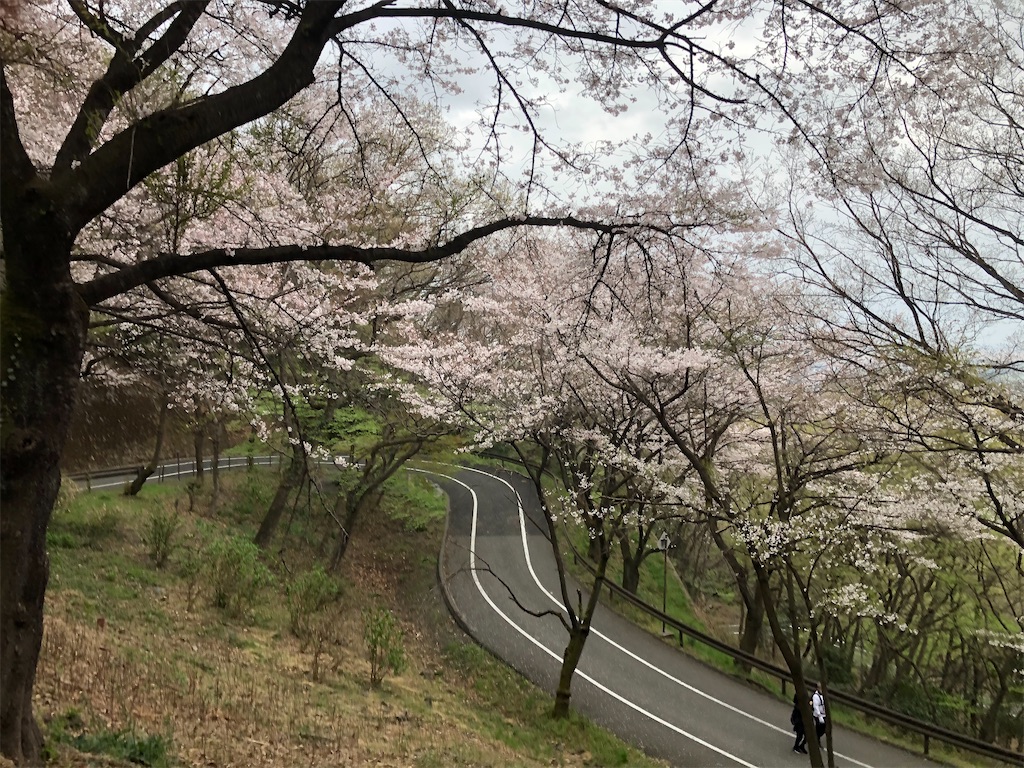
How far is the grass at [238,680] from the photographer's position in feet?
15.0

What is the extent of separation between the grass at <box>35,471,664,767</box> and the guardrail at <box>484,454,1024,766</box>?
10.5ft

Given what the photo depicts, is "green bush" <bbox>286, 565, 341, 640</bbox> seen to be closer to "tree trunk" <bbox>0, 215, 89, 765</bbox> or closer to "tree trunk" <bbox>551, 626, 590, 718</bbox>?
"tree trunk" <bbox>551, 626, 590, 718</bbox>

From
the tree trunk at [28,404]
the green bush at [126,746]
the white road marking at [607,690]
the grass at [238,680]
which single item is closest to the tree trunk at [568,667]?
the grass at [238,680]

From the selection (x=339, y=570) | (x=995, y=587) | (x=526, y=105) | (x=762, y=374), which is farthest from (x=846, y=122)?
(x=995, y=587)

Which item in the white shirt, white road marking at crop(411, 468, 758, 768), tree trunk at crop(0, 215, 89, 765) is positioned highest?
tree trunk at crop(0, 215, 89, 765)

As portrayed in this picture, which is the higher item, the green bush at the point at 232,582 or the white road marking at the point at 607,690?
the green bush at the point at 232,582

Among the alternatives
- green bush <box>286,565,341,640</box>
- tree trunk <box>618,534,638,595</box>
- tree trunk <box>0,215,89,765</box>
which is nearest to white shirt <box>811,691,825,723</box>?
tree trunk <box>618,534,638,595</box>

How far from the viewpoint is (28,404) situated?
9.06ft

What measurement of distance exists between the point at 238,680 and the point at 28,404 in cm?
482

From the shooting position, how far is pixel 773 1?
11.8 ft

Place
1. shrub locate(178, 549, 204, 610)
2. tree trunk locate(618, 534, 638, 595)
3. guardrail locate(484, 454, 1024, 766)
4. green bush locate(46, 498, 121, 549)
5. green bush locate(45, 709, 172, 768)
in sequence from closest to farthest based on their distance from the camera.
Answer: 1. green bush locate(45, 709, 172, 768)
2. shrub locate(178, 549, 204, 610)
3. green bush locate(46, 498, 121, 549)
4. guardrail locate(484, 454, 1024, 766)
5. tree trunk locate(618, 534, 638, 595)

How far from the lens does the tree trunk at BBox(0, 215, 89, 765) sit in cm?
271

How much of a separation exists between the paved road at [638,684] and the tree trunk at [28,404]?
6.81m

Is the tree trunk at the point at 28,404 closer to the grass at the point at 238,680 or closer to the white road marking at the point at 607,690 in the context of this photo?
the grass at the point at 238,680
